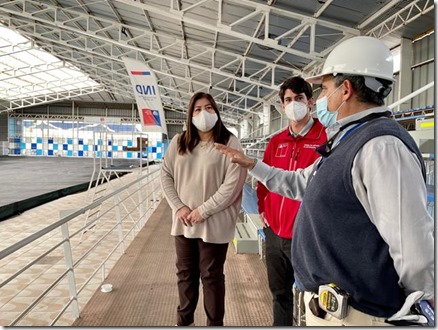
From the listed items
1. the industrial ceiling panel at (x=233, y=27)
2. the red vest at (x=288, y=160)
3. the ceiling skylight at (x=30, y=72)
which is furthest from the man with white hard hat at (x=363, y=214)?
the ceiling skylight at (x=30, y=72)

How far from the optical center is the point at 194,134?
180cm

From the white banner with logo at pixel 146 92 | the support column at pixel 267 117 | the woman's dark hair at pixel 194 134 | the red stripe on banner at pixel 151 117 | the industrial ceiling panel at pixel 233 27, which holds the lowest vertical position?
the woman's dark hair at pixel 194 134

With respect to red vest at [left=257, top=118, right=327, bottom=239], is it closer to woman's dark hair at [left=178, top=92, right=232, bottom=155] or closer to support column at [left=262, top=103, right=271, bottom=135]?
woman's dark hair at [left=178, top=92, right=232, bottom=155]

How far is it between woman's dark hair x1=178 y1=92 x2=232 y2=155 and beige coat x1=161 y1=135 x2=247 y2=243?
0.03 metres

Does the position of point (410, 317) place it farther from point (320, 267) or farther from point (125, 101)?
point (125, 101)

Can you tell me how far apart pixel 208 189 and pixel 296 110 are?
59cm

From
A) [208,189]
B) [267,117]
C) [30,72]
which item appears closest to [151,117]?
[208,189]

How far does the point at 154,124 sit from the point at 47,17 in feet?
26.8

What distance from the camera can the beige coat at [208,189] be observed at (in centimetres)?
169

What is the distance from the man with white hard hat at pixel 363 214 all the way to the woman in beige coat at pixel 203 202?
0.76 meters

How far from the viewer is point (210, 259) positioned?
173cm

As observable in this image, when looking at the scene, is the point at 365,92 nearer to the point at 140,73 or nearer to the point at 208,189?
the point at 208,189

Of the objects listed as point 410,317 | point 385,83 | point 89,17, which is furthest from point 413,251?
point 89,17

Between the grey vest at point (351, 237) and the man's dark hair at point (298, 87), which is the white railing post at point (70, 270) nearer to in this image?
the man's dark hair at point (298, 87)
